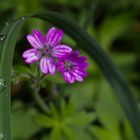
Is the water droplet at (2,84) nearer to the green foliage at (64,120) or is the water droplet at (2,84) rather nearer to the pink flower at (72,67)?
the pink flower at (72,67)

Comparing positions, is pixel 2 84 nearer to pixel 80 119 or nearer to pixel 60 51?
pixel 60 51

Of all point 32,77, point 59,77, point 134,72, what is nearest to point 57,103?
point 59,77

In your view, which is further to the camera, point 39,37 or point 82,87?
point 82,87

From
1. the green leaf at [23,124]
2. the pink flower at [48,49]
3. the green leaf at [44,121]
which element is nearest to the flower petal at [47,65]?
the pink flower at [48,49]

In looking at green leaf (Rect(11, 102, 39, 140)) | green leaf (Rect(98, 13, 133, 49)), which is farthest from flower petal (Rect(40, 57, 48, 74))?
green leaf (Rect(98, 13, 133, 49))

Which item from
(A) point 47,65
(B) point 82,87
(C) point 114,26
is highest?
(C) point 114,26

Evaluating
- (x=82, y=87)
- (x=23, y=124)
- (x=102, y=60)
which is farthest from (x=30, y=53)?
(x=82, y=87)
